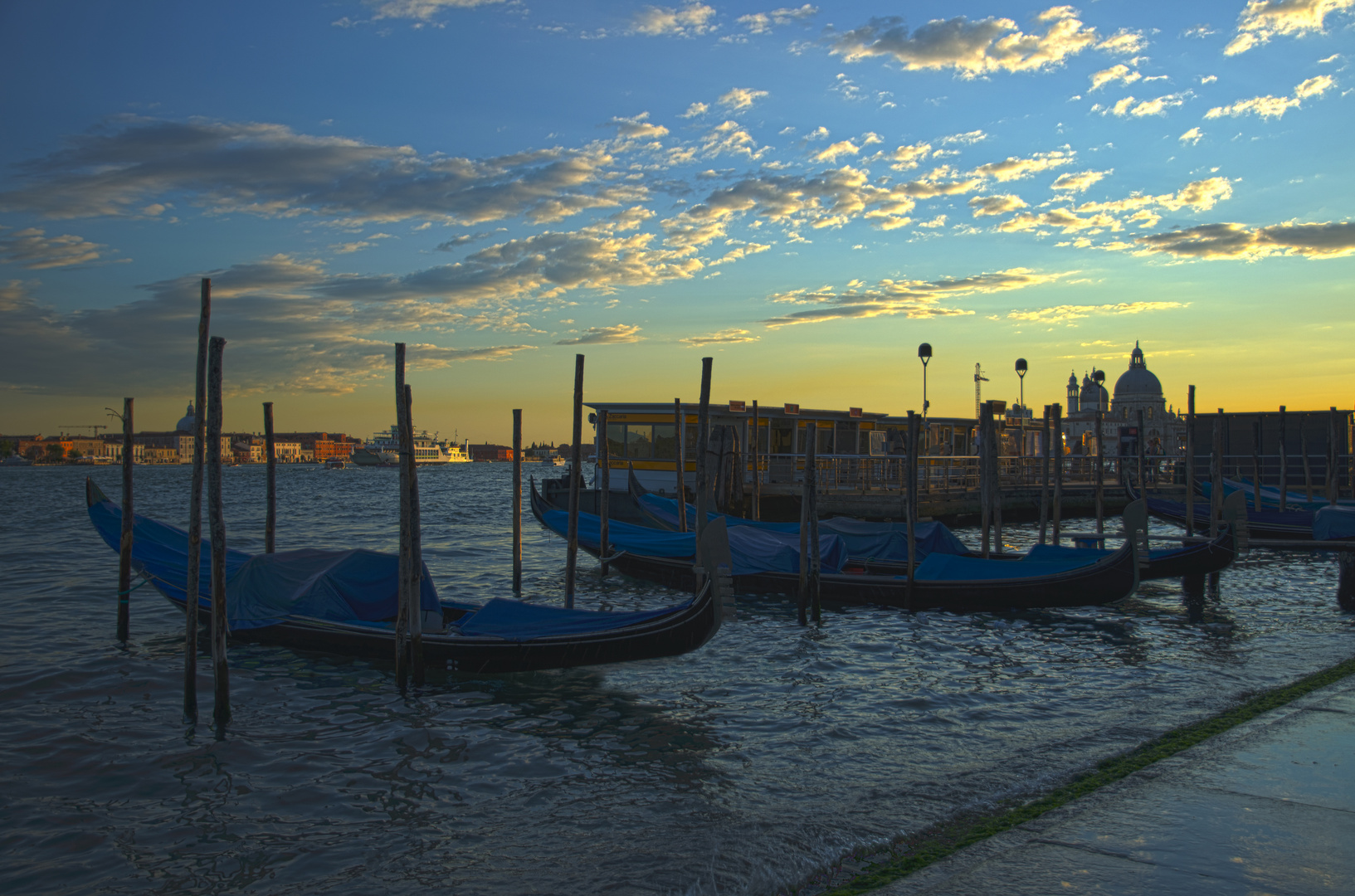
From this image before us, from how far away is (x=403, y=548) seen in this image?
9.05 metres

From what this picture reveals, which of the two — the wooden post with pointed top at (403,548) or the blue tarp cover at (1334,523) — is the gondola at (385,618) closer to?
the wooden post with pointed top at (403,548)

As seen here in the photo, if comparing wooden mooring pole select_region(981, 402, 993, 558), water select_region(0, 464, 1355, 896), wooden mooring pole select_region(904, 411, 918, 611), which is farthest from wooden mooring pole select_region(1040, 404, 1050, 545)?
wooden mooring pole select_region(904, 411, 918, 611)

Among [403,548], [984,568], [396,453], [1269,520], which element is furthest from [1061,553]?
[396,453]

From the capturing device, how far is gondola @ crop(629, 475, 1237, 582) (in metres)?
14.5

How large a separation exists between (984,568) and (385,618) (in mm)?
9023

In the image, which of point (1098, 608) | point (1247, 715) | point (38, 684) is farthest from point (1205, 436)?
point (38, 684)

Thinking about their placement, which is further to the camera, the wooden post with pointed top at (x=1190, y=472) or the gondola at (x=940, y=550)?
the wooden post with pointed top at (x=1190, y=472)

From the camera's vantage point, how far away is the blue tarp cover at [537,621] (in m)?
9.24

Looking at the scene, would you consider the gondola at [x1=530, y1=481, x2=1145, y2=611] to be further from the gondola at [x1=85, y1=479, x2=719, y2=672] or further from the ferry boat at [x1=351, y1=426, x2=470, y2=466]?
the ferry boat at [x1=351, y1=426, x2=470, y2=466]

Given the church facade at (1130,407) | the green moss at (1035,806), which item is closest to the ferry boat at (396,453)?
the church facade at (1130,407)

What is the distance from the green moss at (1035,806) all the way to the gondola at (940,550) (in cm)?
654

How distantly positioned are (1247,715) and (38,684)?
12.0 meters

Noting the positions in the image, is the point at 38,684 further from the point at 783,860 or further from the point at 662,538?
the point at 662,538

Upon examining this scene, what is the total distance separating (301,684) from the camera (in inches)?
388
